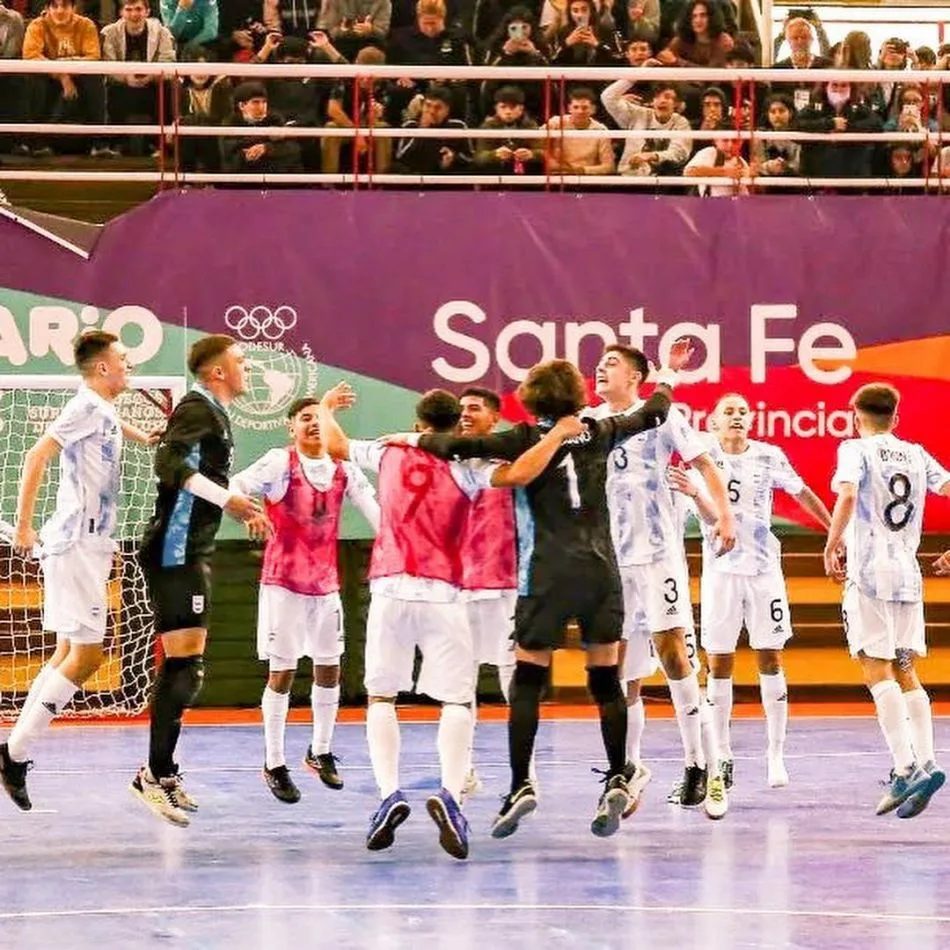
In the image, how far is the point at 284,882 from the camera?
909 cm

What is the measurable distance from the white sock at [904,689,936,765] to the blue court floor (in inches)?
12.8

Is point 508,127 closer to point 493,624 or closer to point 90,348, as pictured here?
point 493,624

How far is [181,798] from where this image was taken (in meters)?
10.6

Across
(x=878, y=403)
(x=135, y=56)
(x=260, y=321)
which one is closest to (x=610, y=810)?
(x=878, y=403)

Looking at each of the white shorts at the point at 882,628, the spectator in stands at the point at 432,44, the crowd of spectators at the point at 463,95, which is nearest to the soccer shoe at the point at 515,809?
the white shorts at the point at 882,628

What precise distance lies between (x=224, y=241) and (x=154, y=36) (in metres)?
2.01

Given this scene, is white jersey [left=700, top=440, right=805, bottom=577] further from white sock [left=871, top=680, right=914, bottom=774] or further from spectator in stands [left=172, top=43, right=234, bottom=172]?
spectator in stands [left=172, top=43, right=234, bottom=172]

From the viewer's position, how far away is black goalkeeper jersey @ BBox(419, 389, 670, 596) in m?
9.72

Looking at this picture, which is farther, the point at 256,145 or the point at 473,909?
the point at 256,145

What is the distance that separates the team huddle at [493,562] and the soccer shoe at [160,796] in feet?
0.04

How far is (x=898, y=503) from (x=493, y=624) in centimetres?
228

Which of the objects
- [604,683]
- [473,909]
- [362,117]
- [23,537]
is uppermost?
[362,117]

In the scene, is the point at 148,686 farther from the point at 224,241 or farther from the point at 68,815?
the point at 68,815

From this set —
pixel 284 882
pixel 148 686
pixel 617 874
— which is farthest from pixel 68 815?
pixel 148 686
